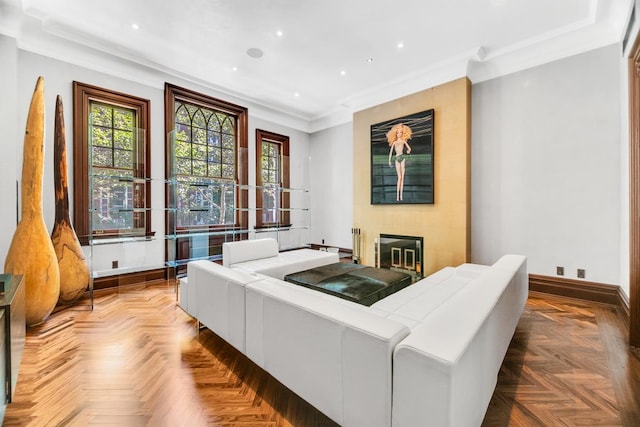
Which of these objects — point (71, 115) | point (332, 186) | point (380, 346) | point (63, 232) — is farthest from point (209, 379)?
point (332, 186)

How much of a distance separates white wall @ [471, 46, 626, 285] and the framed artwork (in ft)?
2.05

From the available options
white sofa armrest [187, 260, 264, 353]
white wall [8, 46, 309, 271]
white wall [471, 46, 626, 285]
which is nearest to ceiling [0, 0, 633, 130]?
white wall [8, 46, 309, 271]

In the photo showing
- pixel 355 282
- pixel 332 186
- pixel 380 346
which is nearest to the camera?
pixel 380 346

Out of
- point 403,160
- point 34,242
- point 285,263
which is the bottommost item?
point 285,263

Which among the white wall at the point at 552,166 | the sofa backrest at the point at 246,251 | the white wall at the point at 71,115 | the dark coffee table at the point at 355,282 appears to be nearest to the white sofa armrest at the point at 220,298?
the dark coffee table at the point at 355,282

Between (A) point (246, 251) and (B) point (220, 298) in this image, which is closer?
(B) point (220, 298)

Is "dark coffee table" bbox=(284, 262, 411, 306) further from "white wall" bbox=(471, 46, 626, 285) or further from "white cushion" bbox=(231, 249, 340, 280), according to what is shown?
"white wall" bbox=(471, 46, 626, 285)

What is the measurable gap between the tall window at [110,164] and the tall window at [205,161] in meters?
0.36

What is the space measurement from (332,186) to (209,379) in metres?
4.71

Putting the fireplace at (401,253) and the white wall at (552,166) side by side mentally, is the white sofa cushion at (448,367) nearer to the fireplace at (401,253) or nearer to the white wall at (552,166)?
the white wall at (552,166)

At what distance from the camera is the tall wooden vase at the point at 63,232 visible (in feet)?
10.1

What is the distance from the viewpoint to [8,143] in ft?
9.43

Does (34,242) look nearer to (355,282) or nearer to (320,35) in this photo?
(355,282)

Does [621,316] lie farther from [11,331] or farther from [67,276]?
[67,276]
